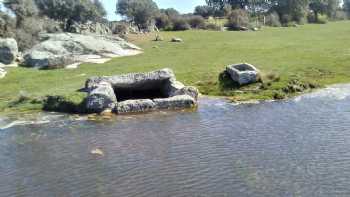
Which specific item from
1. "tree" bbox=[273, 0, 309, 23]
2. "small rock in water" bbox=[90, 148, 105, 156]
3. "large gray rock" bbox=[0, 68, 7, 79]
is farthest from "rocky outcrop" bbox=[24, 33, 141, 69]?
"tree" bbox=[273, 0, 309, 23]

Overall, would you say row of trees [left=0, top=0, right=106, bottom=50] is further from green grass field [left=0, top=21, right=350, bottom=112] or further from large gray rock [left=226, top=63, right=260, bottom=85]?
large gray rock [left=226, top=63, right=260, bottom=85]

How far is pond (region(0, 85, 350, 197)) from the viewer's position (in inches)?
645

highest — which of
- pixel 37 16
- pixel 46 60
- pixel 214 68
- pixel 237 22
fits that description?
pixel 37 16

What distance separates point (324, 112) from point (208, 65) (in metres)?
17.4

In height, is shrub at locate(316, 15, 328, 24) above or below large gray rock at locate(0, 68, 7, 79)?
below

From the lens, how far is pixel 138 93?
3216cm

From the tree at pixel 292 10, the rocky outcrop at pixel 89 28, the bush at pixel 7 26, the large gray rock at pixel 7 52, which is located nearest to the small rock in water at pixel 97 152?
the large gray rock at pixel 7 52

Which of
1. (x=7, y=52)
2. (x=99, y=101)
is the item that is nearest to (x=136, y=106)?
(x=99, y=101)

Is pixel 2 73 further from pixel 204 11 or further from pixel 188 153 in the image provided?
pixel 204 11

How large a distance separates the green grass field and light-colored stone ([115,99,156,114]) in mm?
4390

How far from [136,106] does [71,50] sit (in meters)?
26.6

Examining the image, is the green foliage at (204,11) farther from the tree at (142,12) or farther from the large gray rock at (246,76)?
the large gray rock at (246,76)

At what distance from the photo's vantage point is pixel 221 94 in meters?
31.8

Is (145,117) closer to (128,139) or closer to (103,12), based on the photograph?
A: (128,139)
